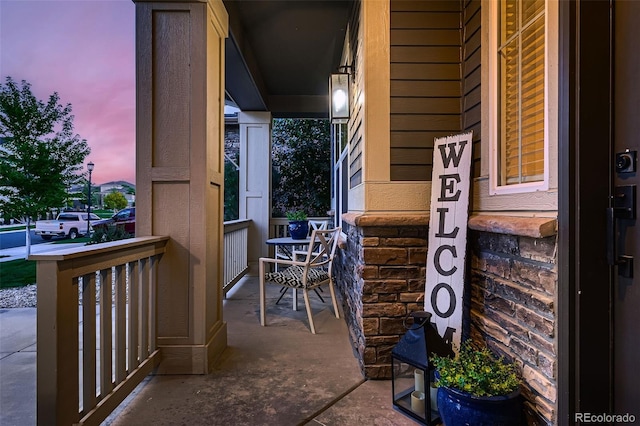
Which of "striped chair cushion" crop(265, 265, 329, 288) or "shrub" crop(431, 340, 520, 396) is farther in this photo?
"striped chair cushion" crop(265, 265, 329, 288)

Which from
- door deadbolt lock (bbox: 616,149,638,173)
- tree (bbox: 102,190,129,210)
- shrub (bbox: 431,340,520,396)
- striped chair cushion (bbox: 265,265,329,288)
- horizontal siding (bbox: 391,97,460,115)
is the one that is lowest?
shrub (bbox: 431,340,520,396)

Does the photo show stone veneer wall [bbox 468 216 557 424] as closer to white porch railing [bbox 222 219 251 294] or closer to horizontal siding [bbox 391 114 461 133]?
horizontal siding [bbox 391 114 461 133]

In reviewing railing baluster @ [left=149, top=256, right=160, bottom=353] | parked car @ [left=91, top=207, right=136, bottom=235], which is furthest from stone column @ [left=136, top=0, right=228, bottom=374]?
parked car @ [left=91, top=207, right=136, bottom=235]

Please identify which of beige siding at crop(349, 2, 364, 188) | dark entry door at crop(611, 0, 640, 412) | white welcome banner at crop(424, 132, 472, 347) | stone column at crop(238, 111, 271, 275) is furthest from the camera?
stone column at crop(238, 111, 271, 275)

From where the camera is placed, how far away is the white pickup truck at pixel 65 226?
2.20 meters

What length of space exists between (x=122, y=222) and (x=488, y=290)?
2.47m

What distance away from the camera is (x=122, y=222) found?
2.50 metres

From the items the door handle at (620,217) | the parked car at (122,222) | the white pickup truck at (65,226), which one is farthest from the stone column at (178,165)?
the door handle at (620,217)

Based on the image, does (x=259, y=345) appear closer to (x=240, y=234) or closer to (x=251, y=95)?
(x=240, y=234)

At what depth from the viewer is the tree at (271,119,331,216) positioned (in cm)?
804

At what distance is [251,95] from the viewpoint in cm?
497

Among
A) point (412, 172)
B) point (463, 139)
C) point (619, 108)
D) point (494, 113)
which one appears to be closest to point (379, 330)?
point (412, 172)

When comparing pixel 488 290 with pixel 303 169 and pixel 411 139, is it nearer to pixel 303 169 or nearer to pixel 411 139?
pixel 411 139

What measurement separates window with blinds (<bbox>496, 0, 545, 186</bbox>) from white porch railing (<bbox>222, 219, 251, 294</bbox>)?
326cm
